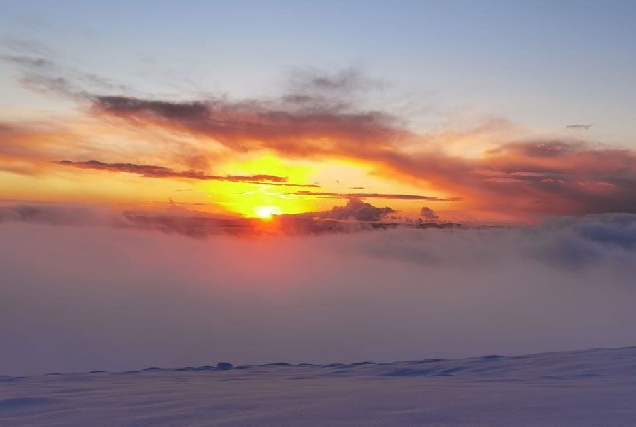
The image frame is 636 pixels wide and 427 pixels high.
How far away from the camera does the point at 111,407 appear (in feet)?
22.2

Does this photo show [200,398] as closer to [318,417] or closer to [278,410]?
[278,410]

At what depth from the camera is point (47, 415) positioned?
6.46m

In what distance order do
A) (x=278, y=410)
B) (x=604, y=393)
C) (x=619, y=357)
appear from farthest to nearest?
(x=619, y=357) → (x=604, y=393) → (x=278, y=410)

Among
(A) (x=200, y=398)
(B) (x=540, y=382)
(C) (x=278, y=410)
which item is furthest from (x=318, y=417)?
(B) (x=540, y=382)

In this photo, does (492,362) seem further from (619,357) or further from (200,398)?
(200,398)

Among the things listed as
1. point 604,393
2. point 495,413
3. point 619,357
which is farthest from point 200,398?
point 619,357

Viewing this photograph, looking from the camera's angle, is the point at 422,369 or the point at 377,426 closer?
the point at 377,426

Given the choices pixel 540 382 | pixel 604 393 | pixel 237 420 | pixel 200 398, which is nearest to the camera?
pixel 237 420

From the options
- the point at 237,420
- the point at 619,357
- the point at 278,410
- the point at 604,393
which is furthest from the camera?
the point at 619,357

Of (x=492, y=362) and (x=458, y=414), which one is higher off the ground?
(x=458, y=414)

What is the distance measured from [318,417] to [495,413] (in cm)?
149

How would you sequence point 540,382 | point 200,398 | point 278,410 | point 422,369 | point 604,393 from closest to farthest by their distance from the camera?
point 278,410 → point 604,393 → point 200,398 → point 540,382 → point 422,369

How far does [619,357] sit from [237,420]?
7124 millimetres

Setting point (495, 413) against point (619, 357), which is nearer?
point (495, 413)
